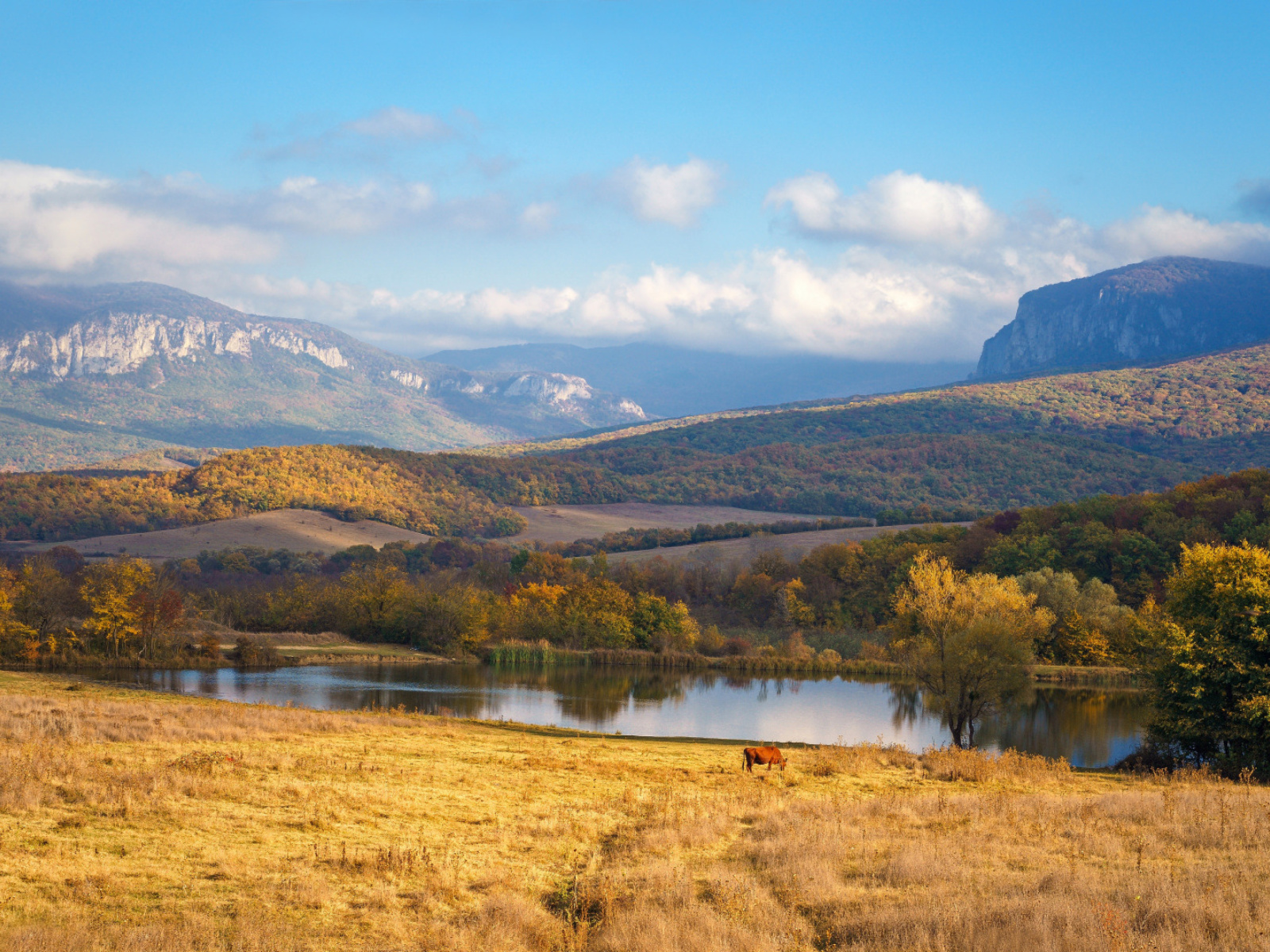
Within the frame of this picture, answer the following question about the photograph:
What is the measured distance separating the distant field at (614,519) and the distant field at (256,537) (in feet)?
76.5

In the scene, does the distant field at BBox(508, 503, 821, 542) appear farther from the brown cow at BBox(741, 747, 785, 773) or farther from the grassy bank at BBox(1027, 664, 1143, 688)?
the brown cow at BBox(741, 747, 785, 773)

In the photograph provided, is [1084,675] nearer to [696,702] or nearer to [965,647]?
[696,702]

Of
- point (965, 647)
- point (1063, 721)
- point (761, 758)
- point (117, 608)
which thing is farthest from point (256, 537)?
point (761, 758)

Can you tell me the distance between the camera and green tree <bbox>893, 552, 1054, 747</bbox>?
36750 mm

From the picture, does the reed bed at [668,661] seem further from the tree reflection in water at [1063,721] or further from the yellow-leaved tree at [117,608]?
the yellow-leaved tree at [117,608]

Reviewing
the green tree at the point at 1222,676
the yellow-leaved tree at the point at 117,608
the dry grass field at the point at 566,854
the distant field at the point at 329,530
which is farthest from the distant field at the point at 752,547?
the dry grass field at the point at 566,854

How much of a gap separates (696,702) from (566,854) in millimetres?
38486

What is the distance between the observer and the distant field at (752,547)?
115438 millimetres

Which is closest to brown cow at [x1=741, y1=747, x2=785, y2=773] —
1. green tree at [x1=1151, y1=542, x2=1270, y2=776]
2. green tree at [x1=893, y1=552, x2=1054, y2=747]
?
green tree at [x1=1151, y1=542, x2=1270, y2=776]

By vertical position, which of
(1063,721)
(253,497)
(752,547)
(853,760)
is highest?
(253,497)

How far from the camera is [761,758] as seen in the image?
74.7ft

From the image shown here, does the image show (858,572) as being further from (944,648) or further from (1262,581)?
(1262,581)

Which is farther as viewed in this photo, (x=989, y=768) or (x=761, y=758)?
(x=989, y=768)

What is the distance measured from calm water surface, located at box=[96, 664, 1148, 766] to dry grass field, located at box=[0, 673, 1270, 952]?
18.6 metres
